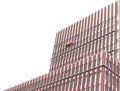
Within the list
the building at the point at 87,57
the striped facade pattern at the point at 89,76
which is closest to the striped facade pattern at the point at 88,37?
the building at the point at 87,57

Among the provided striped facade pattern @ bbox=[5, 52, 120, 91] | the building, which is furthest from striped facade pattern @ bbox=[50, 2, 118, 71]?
striped facade pattern @ bbox=[5, 52, 120, 91]

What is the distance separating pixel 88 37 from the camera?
411 ft

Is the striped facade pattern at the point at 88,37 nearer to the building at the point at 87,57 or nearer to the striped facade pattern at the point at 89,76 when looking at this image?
the building at the point at 87,57

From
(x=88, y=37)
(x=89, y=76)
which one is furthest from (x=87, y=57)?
(x=88, y=37)

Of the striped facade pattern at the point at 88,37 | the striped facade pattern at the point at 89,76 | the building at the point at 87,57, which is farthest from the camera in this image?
the striped facade pattern at the point at 88,37

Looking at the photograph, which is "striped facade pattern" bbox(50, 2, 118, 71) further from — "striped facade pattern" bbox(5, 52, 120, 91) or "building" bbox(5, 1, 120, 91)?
"striped facade pattern" bbox(5, 52, 120, 91)

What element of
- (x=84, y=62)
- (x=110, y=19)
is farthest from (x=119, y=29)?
(x=84, y=62)

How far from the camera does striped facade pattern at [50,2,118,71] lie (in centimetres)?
11536

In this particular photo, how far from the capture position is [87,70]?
89.5 m

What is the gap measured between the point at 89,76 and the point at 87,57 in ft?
50.9

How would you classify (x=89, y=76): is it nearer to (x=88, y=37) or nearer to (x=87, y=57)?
(x=87, y=57)

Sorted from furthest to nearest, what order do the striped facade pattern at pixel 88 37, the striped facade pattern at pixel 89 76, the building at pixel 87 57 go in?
the striped facade pattern at pixel 88 37, the building at pixel 87 57, the striped facade pattern at pixel 89 76

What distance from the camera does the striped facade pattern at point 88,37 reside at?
115363mm

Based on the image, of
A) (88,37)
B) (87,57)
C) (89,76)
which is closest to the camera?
(89,76)
